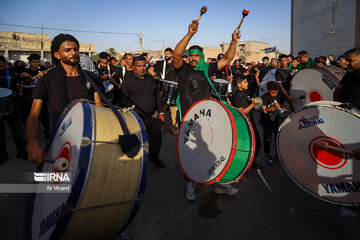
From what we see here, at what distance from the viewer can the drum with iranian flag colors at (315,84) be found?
3.98m

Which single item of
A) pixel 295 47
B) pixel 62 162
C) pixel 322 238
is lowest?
pixel 322 238

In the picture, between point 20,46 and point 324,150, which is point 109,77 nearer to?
point 324,150

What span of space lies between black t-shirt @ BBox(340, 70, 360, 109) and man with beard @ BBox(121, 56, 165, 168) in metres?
3.08

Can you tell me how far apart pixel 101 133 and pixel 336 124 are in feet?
7.98

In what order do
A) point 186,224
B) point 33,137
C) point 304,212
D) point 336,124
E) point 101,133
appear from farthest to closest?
1. point 304,212
2. point 186,224
3. point 336,124
4. point 33,137
5. point 101,133

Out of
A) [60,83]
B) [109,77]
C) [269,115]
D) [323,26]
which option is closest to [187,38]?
[60,83]

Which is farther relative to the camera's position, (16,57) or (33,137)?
(16,57)

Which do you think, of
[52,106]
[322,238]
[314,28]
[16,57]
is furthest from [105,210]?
[16,57]

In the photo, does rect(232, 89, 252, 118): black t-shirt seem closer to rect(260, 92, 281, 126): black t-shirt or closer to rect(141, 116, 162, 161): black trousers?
rect(260, 92, 281, 126): black t-shirt

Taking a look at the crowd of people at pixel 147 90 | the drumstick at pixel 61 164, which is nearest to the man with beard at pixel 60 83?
the crowd of people at pixel 147 90

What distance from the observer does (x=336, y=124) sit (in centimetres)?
231

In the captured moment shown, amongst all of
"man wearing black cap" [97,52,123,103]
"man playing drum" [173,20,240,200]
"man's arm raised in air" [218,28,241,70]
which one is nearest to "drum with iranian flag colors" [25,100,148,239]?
"man playing drum" [173,20,240,200]

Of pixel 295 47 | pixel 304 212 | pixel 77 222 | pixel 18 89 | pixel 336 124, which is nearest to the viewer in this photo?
pixel 77 222

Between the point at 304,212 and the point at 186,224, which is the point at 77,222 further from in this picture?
the point at 304,212
